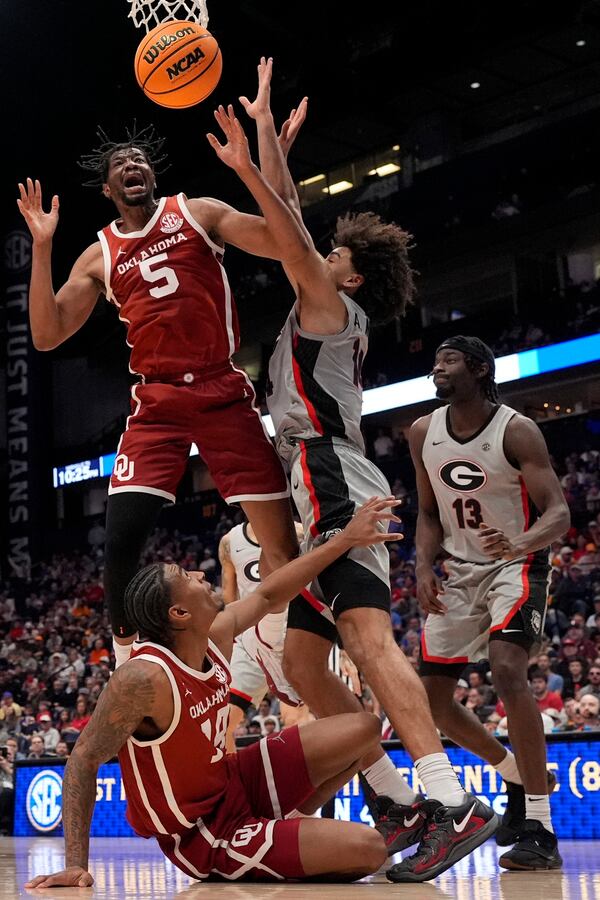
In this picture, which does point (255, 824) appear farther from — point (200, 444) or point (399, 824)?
point (200, 444)

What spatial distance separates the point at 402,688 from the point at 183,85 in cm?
306

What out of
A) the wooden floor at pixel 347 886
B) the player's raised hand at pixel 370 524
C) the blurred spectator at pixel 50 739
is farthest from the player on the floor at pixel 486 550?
the blurred spectator at pixel 50 739

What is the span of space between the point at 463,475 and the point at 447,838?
194 centimetres

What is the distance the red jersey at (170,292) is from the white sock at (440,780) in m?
1.75

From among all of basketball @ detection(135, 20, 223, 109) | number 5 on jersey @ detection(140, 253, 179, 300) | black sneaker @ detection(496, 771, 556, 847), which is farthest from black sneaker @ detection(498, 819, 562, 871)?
basketball @ detection(135, 20, 223, 109)

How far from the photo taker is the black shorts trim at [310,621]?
4.13 metres

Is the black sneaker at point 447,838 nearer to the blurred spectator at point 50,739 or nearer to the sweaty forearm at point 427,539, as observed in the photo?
the sweaty forearm at point 427,539

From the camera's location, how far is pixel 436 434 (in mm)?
5078

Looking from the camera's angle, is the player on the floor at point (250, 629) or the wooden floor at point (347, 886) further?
the player on the floor at point (250, 629)

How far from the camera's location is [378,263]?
4.48 metres

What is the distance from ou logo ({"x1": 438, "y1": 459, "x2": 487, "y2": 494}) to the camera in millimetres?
4867

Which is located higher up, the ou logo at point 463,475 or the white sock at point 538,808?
the ou logo at point 463,475

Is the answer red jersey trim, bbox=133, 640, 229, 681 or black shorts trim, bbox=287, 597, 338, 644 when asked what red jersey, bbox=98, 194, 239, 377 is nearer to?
black shorts trim, bbox=287, 597, 338, 644

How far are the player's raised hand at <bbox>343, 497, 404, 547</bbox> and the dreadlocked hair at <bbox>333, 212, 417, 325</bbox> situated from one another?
1.09 meters
